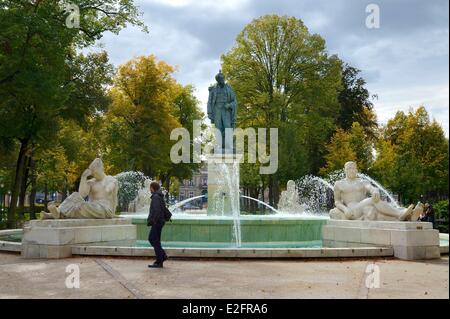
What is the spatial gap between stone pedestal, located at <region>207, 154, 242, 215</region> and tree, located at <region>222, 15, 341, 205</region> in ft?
62.4

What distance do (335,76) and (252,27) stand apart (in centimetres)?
755

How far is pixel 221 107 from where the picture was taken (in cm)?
1992

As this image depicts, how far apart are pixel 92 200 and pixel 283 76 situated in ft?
89.9

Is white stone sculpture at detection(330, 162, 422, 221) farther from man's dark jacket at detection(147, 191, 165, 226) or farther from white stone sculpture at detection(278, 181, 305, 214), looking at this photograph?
white stone sculpture at detection(278, 181, 305, 214)

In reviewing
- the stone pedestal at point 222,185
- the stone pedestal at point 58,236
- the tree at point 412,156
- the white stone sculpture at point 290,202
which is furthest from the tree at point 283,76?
the stone pedestal at point 58,236

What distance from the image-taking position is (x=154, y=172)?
45.4 m

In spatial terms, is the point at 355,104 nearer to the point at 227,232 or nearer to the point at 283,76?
the point at 283,76

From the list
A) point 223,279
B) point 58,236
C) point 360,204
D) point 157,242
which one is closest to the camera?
point 223,279

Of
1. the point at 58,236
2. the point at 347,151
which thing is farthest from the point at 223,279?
the point at 347,151

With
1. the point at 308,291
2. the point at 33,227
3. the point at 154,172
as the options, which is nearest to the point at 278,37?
the point at 154,172

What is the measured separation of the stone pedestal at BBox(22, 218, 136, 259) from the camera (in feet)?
37.4

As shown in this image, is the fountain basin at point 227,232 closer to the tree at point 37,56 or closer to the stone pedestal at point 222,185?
the stone pedestal at point 222,185

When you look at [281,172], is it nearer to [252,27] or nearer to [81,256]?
[252,27]

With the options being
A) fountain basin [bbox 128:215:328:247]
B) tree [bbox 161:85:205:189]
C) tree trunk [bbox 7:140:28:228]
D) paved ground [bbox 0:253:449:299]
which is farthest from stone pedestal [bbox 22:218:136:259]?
tree [bbox 161:85:205:189]
